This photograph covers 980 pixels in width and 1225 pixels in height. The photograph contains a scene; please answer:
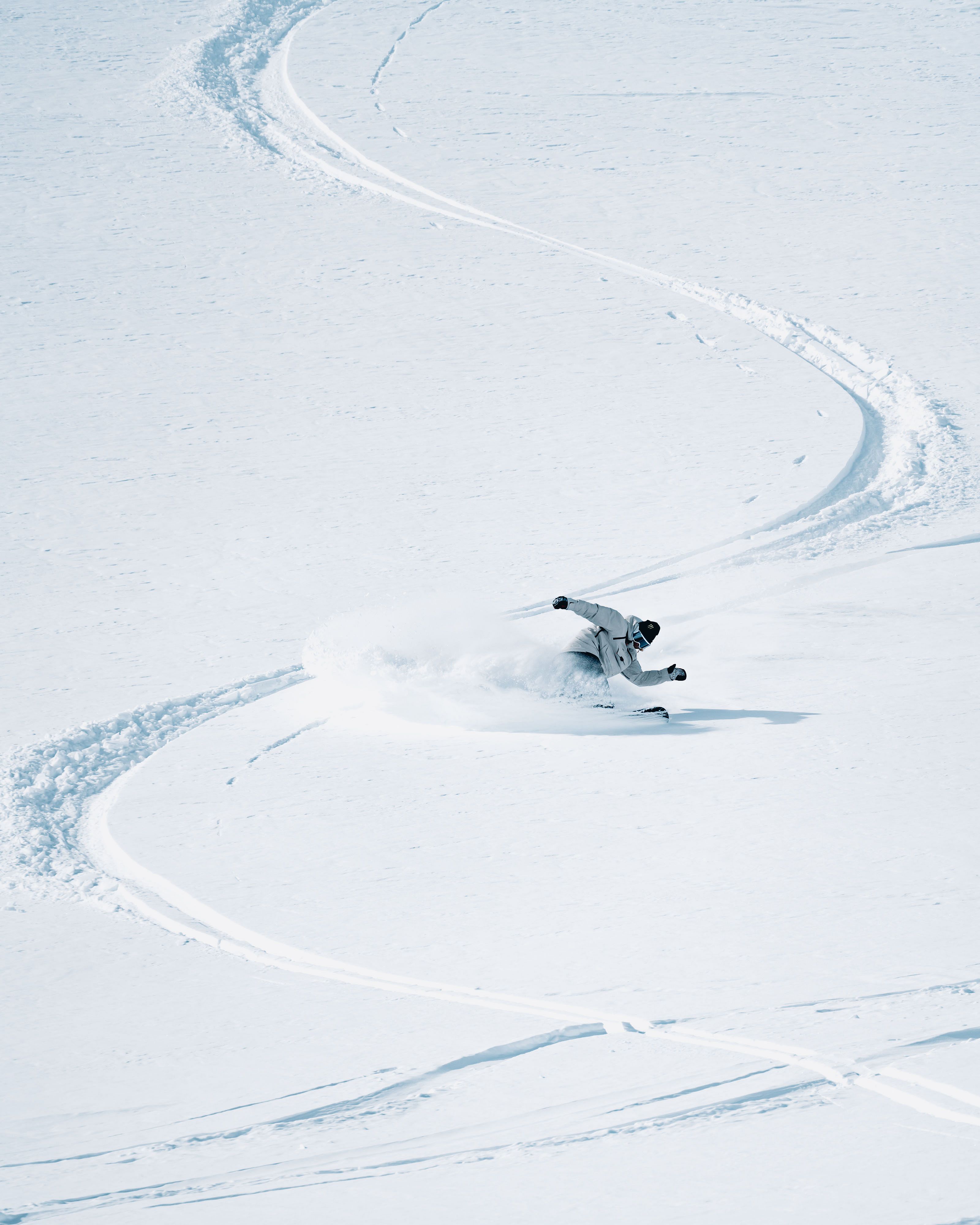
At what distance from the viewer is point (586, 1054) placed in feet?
12.3

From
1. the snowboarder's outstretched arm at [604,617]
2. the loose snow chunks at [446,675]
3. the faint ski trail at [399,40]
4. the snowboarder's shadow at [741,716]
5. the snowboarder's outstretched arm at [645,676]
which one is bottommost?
the snowboarder's shadow at [741,716]

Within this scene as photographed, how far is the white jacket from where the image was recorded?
253 inches

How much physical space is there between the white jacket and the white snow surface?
19cm

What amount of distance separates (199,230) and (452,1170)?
12444 millimetres

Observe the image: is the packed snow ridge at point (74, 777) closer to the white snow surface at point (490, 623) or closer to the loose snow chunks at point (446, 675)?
the white snow surface at point (490, 623)

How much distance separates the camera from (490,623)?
7.06m

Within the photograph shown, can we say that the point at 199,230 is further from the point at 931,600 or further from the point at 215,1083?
the point at 215,1083

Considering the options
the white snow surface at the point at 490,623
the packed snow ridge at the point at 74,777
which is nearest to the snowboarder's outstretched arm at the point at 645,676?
the white snow surface at the point at 490,623

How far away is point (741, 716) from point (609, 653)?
690 millimetres

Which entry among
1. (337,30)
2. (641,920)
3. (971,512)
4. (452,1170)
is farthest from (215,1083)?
(337,30)

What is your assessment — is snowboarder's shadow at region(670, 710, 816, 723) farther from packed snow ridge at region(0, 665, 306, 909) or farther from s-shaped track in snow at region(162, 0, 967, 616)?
packed snow ridge at region(0, 665, 306, 909)

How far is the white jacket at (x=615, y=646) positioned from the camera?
6.41m

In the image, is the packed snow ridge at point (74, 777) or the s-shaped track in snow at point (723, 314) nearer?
the packed snow ridge at point (74, 777)

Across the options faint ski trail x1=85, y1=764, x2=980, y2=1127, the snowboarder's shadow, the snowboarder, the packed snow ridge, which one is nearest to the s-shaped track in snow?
the snowboarder
